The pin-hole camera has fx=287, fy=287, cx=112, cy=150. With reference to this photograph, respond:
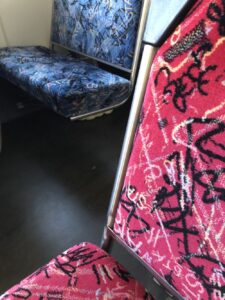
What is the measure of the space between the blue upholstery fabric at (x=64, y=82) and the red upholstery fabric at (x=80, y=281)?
81 centimetres

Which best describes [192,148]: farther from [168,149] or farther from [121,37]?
[121,37]

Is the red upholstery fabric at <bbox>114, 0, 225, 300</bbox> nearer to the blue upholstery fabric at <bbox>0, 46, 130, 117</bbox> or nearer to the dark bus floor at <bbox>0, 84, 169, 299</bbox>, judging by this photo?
the dark bus floor at <bbox>0, 84, 169, 299</bbox>

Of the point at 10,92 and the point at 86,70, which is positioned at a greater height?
the point at 86,70

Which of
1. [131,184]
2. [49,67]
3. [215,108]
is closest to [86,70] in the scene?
[49,67]

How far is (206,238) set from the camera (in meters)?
0.43

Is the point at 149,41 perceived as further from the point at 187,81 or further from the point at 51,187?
the point at 51,187

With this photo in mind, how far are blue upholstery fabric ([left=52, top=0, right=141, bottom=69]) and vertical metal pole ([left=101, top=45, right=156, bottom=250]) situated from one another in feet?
3.44

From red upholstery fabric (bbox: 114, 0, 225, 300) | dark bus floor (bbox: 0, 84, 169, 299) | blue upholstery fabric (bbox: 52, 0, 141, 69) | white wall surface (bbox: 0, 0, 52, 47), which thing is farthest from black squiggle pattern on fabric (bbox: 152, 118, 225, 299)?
white wall surface (bbox: 0, 0, 52, 47)

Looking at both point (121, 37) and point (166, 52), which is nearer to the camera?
point (166, 52)

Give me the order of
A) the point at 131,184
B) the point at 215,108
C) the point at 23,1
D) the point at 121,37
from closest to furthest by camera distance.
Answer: the point at 215,108, the point at 131,184, the point at 121,37, the point at 23,1

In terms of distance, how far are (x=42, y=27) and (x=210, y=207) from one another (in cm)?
190

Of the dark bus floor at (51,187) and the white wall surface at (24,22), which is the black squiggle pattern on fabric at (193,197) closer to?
the dark bus floor at (51,187)

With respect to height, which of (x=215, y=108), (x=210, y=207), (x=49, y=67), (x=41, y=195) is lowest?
(x=41, y=195)

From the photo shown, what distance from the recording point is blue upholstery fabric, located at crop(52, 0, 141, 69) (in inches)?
56.4
